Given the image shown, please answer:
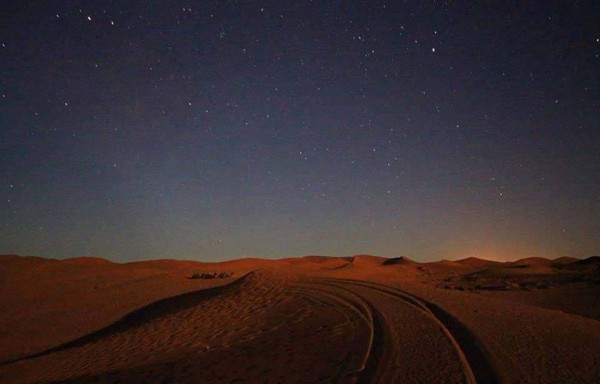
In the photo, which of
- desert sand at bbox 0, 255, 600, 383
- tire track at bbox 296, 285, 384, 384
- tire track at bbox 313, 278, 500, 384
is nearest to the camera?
tire track at bbox 313, 278, 500, 384

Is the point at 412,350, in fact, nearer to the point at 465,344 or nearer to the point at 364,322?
the point at 465,344

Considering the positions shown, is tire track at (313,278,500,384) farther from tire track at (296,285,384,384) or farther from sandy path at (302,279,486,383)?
tire track at (296,285,384,384)

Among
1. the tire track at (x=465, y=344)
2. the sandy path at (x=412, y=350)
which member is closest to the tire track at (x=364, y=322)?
the sandy path at (x=412, y=350)

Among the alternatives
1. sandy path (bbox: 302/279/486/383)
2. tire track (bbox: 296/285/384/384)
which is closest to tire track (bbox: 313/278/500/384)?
sandy path (bbox: 302/279/486/383)

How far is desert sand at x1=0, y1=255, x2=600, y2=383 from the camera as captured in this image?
22.2ft

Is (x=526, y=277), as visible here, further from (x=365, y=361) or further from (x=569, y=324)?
(x=365, y=361)

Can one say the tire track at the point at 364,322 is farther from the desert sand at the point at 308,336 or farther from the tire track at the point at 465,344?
the tire track at the point at 465,344

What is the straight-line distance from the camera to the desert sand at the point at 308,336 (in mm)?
6766

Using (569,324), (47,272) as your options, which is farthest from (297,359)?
(47,272)

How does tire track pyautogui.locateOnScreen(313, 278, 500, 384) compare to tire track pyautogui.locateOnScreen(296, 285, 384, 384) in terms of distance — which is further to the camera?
tire track pyautogui.locateOnScreen(296, 285, 384, 384)

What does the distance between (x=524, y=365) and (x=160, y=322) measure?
13561mm

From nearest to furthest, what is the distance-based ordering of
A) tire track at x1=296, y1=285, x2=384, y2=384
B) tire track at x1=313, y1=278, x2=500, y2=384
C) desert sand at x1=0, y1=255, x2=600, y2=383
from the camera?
tire track at x1=313, y1=278, x2=500, y2=384 < tire track at x1=296, y1=285, x2=384, y2=384 < desert sand at x1=0, y1=255, x2=600, y2=383

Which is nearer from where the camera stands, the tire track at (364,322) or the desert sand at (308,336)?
the tire track at (364,322)

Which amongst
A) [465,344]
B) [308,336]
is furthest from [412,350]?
[308,336]
